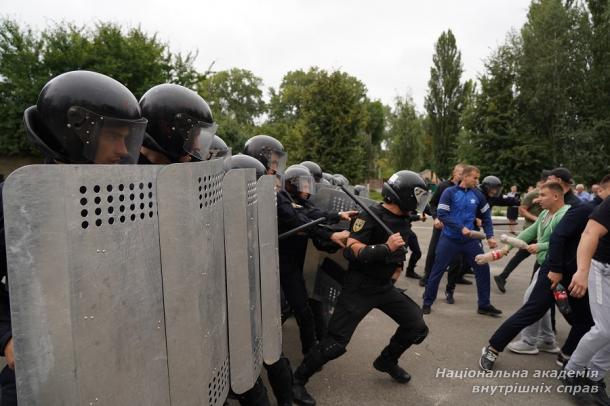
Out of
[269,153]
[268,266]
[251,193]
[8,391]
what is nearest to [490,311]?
[269,153]

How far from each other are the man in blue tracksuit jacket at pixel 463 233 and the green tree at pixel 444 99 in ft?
97.0

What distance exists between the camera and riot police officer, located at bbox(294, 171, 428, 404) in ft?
10.3

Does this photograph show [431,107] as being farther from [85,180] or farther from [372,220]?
[85,180]

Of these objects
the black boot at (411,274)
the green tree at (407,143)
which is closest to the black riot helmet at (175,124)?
the black boot at (411,274)

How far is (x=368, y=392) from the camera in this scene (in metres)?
3.32

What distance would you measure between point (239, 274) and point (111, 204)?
0.78m

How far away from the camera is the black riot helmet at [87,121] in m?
1.59

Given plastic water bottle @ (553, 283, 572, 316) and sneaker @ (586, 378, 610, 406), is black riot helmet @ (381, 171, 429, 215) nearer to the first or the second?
plastic water bottle @ (553, 283, 572, 316)

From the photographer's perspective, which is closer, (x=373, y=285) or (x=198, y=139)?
(x=198, y=139)

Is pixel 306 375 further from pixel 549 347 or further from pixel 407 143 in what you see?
pixel 407 143

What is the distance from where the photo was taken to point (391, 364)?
3459 mm

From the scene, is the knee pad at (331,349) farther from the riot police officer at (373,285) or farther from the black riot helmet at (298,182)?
the black riot helmet at (298,182)

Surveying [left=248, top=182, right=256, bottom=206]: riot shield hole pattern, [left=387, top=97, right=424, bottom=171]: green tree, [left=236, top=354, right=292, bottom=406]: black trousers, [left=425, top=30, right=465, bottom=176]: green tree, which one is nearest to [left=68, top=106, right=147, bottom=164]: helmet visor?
[left=248, top=182, right=256, bottom=206]: riot shield hole pattern

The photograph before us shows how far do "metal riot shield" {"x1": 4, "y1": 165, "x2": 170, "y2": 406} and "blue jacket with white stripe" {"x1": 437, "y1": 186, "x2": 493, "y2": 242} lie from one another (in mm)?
4442
